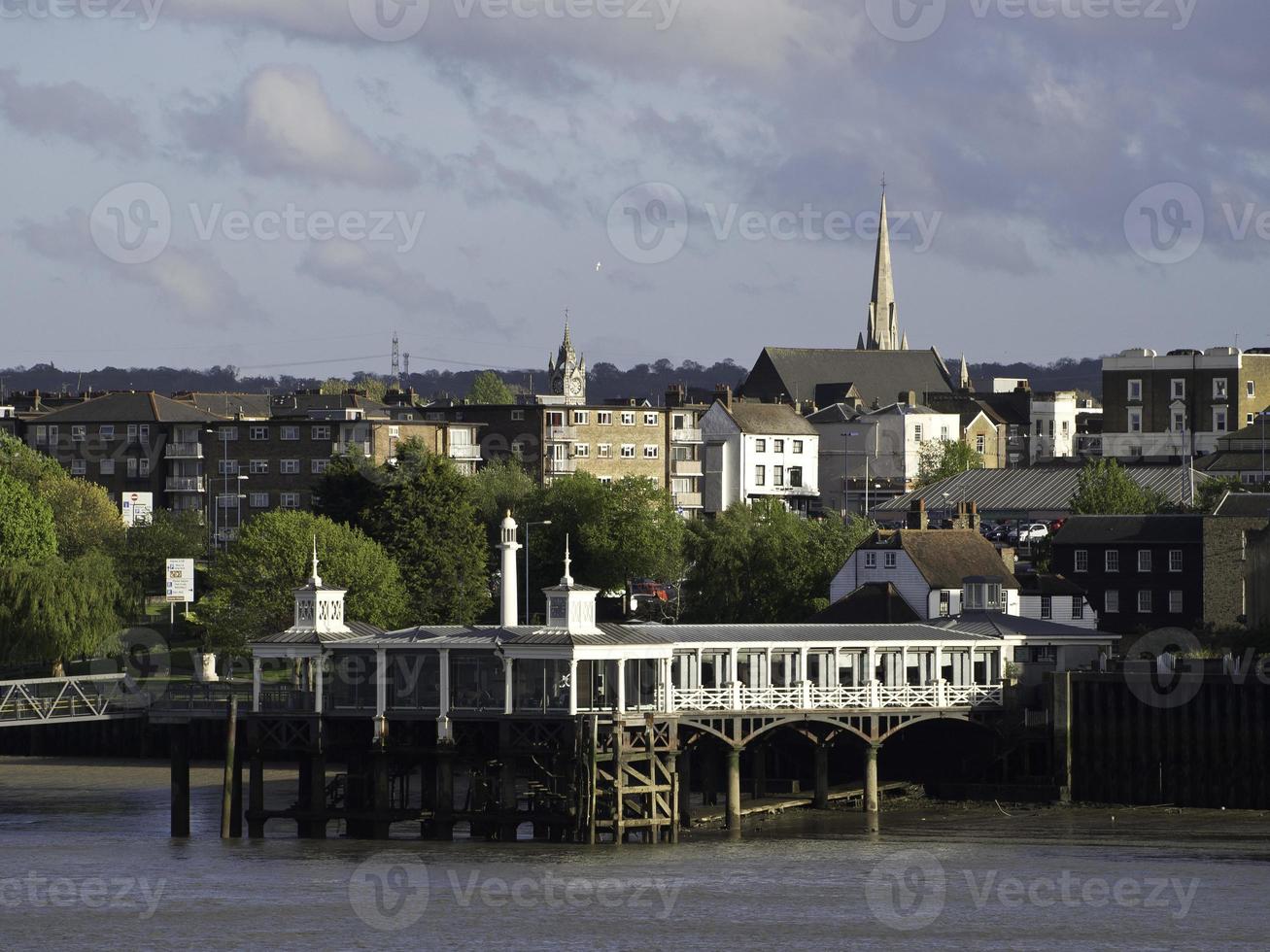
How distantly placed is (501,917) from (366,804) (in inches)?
580

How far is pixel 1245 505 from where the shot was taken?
116875mm

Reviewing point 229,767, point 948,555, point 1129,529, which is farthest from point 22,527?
point 229,767

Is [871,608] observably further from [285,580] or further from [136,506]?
[136,506]

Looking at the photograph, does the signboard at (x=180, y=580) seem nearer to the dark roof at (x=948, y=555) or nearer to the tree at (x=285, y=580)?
the tree at (x=285, y=580)

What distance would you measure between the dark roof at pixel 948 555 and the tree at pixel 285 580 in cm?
2092

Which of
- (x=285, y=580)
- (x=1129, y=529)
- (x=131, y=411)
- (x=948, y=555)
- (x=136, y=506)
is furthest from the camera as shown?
(x=131, y=411)

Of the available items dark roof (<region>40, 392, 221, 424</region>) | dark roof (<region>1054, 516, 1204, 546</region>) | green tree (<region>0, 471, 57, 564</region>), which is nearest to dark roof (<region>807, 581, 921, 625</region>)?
dark roof (<region>1054, 516, 1204, 546</region>)

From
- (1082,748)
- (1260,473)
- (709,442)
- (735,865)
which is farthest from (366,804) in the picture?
(709,442)

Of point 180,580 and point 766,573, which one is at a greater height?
point 766,573

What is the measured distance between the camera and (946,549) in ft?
350

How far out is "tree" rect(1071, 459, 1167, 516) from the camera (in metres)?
137

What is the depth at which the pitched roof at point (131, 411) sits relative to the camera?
180750 mm

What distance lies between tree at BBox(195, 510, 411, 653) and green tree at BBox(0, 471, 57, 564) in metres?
15.0

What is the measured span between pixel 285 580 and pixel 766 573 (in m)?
21.8
